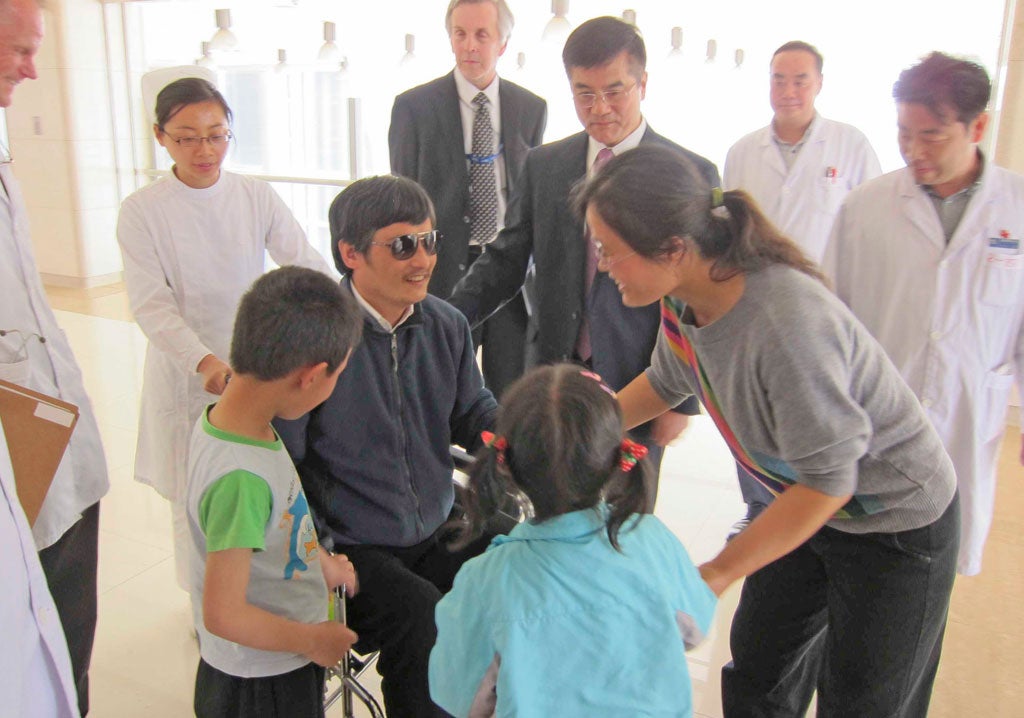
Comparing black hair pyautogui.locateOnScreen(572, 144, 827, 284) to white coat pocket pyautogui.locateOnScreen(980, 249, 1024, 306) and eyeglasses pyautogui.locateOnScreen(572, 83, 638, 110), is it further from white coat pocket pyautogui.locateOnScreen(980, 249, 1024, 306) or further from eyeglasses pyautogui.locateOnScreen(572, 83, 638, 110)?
white coat pocket pyautogui.locateOnScreen(980, 249, 1024, 306)

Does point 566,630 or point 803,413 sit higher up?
point 803,413

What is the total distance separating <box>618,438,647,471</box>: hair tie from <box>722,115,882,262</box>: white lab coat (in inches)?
101

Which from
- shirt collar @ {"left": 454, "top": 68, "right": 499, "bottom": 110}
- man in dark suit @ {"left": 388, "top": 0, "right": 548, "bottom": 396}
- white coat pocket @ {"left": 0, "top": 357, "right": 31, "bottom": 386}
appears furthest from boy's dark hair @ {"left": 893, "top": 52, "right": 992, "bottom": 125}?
white coat pocket @ {"left": 0, "top": 357, "right": 31, "bottom": 386}

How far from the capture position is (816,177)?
3432mm

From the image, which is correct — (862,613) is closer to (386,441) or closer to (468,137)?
(386,441)

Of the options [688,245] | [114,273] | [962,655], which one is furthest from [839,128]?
[114,273]

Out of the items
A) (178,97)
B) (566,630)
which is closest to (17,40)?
(178,97)

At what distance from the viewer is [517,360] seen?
2.56 meters

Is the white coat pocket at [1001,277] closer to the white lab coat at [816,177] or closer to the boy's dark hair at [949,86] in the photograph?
the boy's dark hair at [949,86]

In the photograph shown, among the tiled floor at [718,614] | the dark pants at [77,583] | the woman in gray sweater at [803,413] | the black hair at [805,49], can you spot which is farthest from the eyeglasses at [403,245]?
the black hair at [805,49]

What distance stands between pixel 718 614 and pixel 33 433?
201 cm

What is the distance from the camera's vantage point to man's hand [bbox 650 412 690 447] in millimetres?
1924

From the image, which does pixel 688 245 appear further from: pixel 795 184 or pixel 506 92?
pixel 795 184

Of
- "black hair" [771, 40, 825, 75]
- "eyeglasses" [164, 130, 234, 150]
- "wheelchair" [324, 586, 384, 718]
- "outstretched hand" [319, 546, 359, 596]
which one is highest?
"black hair" [771, 40, 825, 75]
